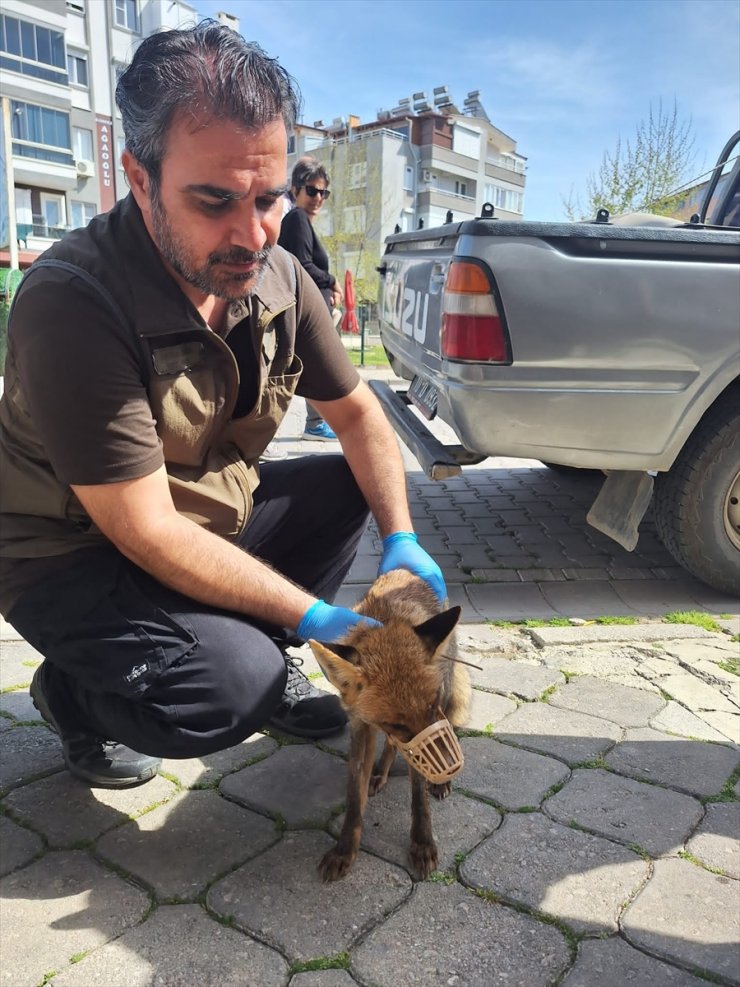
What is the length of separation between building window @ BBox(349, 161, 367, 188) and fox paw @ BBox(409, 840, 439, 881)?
4593 cm

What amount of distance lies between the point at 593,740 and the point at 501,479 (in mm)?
4021

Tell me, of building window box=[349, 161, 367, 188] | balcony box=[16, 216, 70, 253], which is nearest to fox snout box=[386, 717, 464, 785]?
balcony box=[16, 216, 70, 253]

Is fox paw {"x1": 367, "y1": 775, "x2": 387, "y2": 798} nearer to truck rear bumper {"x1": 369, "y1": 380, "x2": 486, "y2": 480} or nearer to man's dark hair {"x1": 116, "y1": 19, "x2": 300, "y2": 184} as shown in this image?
truck rear bumper {"x1": 369, "y1": 380, "x2": 486, "y2": 480}

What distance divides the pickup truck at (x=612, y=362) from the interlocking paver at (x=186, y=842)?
220cm

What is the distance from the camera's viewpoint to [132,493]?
2.06m

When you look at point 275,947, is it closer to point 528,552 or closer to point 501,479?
point 528,552

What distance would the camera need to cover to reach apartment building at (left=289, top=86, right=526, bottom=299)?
44156 mm

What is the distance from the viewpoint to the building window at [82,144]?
42688mm

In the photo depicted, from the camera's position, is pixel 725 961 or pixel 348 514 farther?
pixel 348 514

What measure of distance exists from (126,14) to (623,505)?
174 feet

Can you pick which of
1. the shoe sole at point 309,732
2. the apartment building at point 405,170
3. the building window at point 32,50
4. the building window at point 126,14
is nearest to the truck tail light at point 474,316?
the shoe sole at point 309,732

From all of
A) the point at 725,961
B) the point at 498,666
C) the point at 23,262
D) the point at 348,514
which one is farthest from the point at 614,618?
the point at 23,262

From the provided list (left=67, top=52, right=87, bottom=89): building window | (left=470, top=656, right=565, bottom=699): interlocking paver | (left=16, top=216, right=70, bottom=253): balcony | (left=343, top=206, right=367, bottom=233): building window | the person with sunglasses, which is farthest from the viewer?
(left=343, top=206, right=367, bottom=233): building window

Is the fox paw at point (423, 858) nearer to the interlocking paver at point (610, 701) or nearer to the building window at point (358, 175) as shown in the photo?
the interlocking paver at point (610, 701)
